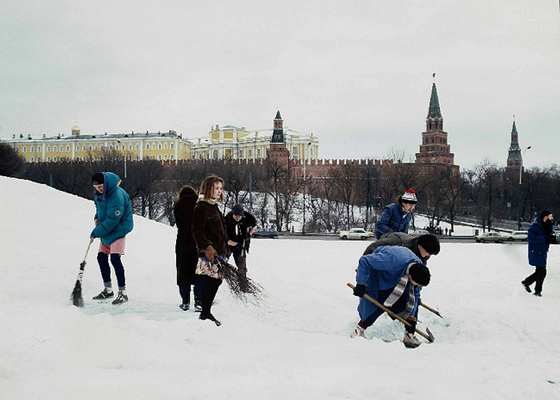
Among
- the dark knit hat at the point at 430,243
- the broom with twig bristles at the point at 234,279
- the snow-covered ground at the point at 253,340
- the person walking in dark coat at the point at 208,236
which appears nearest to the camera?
the snow-covered ground at the point at 253,340

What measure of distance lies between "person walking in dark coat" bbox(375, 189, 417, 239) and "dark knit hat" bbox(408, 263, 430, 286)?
1.56 meters

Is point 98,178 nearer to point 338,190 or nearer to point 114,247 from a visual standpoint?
point 114,247

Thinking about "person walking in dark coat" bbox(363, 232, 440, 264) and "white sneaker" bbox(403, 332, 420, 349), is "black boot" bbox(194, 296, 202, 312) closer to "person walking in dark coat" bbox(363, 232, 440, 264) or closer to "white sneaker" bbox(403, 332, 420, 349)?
"person walking in dark coat" bbox(363, 232, 440, 264)

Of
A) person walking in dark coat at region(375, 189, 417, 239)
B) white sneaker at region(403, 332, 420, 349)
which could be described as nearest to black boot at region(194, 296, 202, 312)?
white sneaker at region(403, 332, 420, 349)

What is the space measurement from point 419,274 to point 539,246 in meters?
4.51

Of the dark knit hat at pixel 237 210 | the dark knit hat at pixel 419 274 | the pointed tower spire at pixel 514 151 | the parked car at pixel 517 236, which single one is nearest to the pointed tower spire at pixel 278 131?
the pointed tower spire at pixel 514 151

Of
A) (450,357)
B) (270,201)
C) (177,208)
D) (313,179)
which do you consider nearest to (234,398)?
(450,357)

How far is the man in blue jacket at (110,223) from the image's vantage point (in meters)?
5.71

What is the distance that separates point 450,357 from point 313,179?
2566 inches

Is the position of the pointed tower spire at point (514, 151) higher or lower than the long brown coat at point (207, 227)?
higher

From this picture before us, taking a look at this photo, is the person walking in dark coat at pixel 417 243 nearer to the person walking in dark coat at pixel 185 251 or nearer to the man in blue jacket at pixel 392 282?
the man in blue jacket at pixel 392 282

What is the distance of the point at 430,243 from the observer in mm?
5000

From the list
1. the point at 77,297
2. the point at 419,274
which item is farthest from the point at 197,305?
the point at 419,274

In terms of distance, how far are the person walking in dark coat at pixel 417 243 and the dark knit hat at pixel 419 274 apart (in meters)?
0.24
